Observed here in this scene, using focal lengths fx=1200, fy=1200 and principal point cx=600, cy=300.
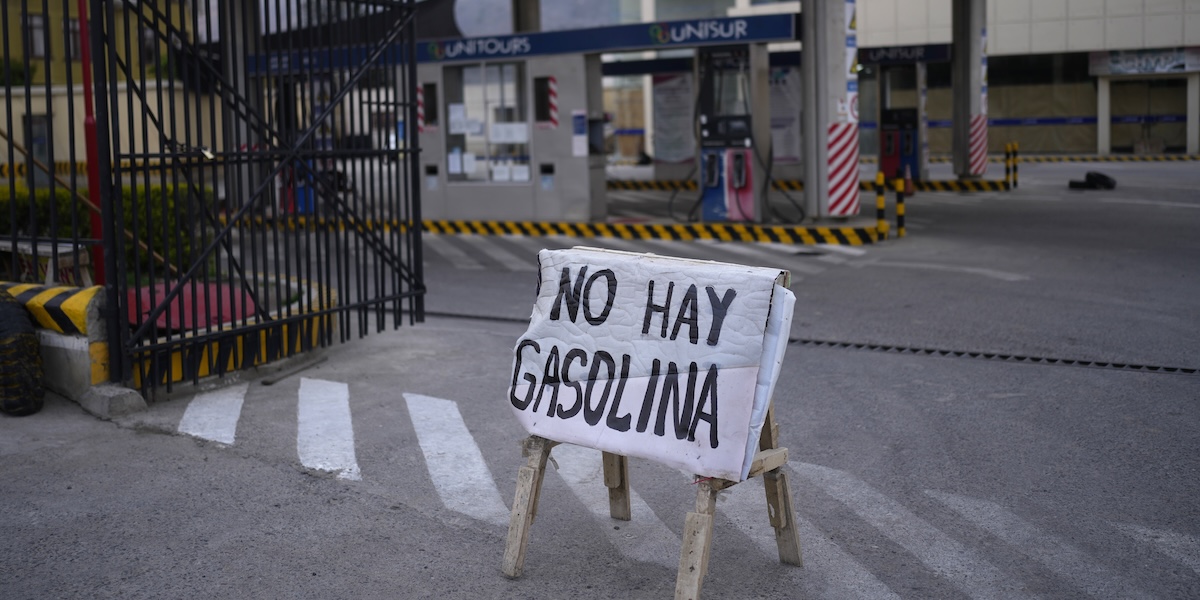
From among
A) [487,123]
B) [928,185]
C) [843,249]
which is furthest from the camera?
[928,185]

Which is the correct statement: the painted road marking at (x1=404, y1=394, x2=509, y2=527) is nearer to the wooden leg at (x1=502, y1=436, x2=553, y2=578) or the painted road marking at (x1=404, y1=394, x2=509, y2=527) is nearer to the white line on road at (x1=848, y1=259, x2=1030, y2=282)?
the wooden leg at (x1=502, y1=436, x2=553, y2=578)

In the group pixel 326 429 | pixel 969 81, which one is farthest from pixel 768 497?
pixel 969 81

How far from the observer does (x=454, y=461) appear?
6.84 meters

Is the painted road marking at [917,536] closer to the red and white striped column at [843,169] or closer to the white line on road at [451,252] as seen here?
the white line on road at [451,252]

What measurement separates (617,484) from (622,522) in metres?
0.23

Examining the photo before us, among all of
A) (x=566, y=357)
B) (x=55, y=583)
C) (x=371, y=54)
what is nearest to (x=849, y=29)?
(x=371, y=54)

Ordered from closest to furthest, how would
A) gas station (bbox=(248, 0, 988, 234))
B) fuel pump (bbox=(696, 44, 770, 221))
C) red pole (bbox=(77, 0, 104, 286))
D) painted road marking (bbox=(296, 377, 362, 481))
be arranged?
painted road marking (bbox=(296, 377, 362, 481)), red pole (bbox=(77, 0, 104, 286)), gas station (bbox=(248, 0, 988, 234)), fuel pump (bbox=(696, 44, 770, 221))

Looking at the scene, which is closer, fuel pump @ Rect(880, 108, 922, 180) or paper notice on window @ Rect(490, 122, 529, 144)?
paper notice on window @ Rect(490, 122, 529, 144)

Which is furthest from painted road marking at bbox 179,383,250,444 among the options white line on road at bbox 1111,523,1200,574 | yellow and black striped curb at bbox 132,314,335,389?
white line on road at bbox 1111,523,1200,574

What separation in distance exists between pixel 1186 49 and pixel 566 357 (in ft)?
126

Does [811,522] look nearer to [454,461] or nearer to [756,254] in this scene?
[454,461]

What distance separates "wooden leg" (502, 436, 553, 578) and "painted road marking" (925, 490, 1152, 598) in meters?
2.16

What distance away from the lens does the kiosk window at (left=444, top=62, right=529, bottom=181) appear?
1959cm

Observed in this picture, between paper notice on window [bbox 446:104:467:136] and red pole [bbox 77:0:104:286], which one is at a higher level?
paper notice on window [bbox 446:104:467:136]
